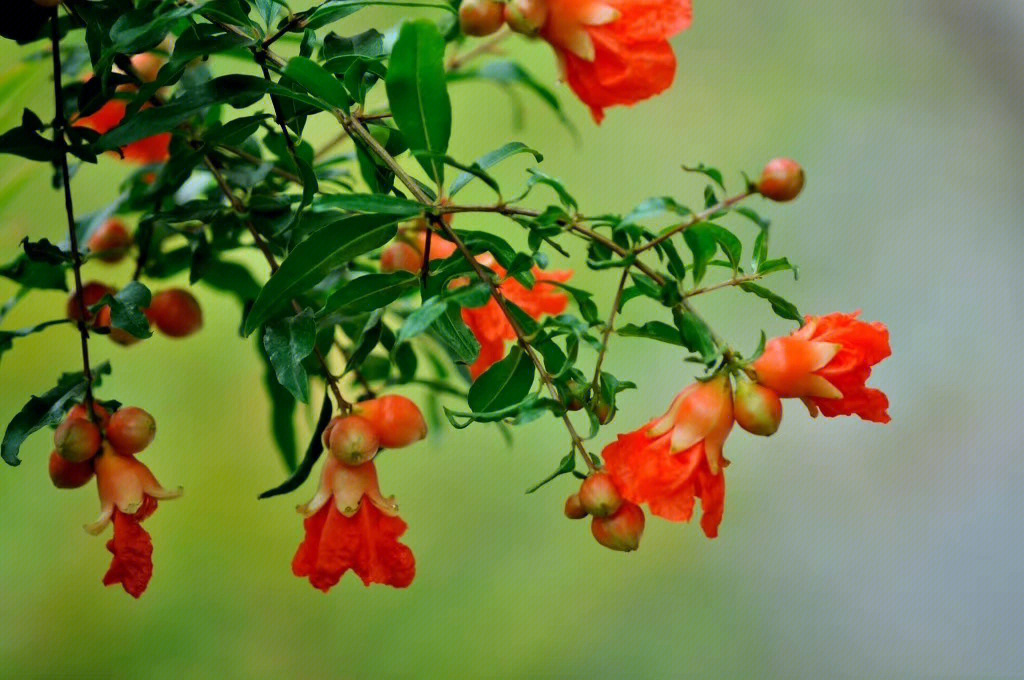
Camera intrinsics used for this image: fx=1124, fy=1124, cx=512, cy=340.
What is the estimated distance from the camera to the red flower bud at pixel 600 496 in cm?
45

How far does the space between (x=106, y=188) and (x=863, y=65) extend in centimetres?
103

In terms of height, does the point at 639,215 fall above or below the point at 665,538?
above

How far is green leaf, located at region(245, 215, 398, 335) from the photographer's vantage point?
452 mm

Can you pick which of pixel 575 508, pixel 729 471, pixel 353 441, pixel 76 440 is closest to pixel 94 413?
pixel 76 440

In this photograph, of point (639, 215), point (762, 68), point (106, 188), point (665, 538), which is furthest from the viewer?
point (762, 68)

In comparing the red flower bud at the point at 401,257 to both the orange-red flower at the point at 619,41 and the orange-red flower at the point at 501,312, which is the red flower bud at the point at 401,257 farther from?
the orange-red flower at the point at 619,41

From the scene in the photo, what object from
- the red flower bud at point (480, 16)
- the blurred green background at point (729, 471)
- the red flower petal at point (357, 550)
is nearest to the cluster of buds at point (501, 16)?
the red flower bud at point (480, 16)

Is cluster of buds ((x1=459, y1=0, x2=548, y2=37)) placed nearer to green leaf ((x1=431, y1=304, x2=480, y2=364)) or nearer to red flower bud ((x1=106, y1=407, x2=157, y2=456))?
green leaf ((x1=431, y1=304, x2=480, y2=364))

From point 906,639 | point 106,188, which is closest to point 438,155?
point 106,188

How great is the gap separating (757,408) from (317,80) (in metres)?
0.22

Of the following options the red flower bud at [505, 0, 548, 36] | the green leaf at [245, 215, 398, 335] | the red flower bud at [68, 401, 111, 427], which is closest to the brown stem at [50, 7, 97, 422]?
the red flower bud at [68, 401, 111, 427]

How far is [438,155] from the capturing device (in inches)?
17.3

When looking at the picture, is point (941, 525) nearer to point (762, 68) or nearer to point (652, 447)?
point (762, 68)

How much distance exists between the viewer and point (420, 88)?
1.52ft
